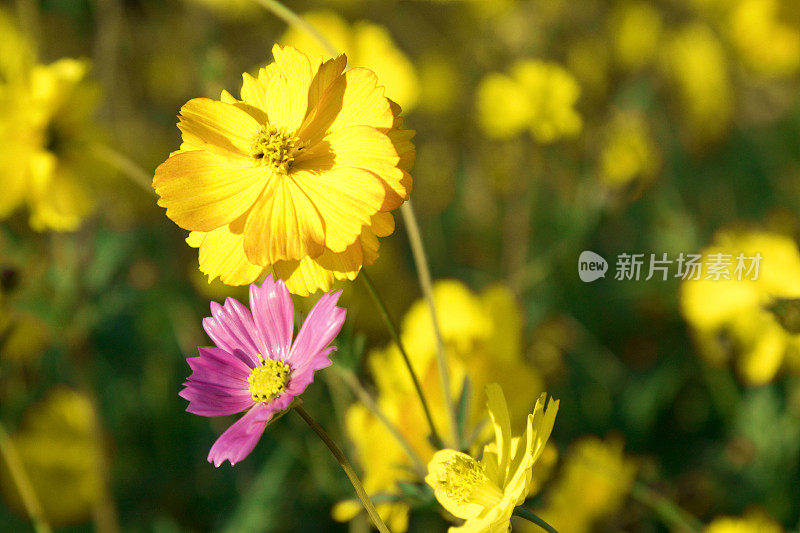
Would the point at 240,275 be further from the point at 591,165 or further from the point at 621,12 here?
the point at 621,12

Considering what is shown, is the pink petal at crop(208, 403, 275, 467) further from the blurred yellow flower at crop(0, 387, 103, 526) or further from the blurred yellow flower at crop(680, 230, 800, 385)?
the blurred yellow flower at crop(0, 387, 103, 526)

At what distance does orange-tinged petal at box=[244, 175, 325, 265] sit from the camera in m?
0.39

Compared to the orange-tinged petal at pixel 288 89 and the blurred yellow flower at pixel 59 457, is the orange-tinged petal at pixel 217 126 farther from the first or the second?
the blurred yellow flower at pixel 59 457

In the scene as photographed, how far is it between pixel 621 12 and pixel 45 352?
5.00ft

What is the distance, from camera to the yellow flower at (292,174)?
0.40 metres

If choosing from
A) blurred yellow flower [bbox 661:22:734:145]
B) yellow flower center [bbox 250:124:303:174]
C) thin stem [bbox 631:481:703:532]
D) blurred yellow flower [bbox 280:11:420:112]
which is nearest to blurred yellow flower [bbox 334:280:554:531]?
thin stem [bbox 631:481:703:532]

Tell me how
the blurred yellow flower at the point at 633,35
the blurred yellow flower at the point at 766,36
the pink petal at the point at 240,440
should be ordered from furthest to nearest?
1. the blurred yellow flower at the point at 633,35
2. the blurred yellow flower at the point at 766,36
3. the pink petal at the point at 240,440

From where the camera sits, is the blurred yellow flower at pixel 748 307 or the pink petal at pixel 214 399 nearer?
the pink petal at pixel 214 399

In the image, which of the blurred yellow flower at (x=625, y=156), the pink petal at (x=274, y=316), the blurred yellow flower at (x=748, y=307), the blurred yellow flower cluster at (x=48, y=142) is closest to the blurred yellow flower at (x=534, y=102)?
the blurred yellow flower at (x=625, y=156)

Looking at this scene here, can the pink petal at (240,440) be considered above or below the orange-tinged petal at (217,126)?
below

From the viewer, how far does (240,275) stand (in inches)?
16.1

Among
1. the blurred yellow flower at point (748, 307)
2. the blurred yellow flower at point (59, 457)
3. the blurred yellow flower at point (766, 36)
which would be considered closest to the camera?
the blurred yellow flower at point (748, 307)

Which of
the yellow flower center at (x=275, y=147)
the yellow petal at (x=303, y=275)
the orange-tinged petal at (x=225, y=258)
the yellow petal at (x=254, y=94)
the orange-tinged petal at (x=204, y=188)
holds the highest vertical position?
the yellow petal at (x=254, y=94)

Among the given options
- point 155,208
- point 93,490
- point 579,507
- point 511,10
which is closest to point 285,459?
point 93,490
